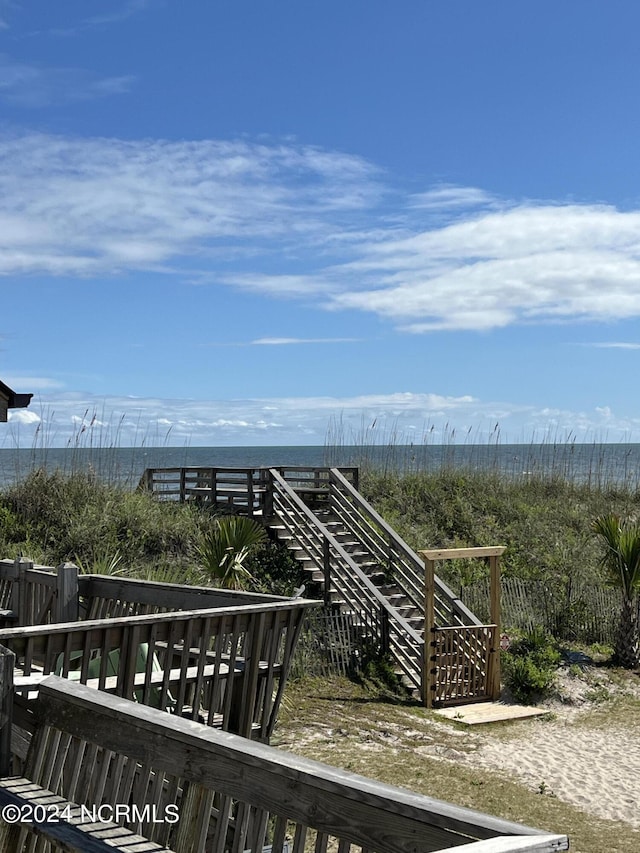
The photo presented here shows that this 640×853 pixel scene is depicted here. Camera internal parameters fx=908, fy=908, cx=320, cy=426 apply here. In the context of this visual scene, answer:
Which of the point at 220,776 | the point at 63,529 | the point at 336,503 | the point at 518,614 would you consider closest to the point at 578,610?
the point at 518,614

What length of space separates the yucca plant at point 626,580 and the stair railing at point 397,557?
2737mm

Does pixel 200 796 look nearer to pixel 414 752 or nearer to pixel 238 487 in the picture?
pixel 414 752

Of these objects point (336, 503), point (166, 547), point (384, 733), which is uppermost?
point (336, 503)

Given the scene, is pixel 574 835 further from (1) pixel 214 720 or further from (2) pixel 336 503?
(2) pixel 336 503

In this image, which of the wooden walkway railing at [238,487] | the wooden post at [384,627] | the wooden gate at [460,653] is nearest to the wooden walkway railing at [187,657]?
the wooden gate at [460,653]

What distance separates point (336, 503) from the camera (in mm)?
20969

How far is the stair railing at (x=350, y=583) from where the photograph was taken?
15789mm

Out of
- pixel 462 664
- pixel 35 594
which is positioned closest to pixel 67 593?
pixel 35 594

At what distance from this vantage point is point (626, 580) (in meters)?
16.8

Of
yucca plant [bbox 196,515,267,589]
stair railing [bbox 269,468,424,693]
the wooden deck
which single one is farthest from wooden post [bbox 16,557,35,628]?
stair railing [bbox 269,468,424,693]

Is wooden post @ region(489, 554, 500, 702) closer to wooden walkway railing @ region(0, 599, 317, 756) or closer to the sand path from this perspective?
the sand path

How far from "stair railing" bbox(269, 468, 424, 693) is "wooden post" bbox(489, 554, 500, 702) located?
1.24 metres

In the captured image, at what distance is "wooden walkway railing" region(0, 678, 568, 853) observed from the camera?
2.42 metres

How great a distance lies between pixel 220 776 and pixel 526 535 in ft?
69.4
